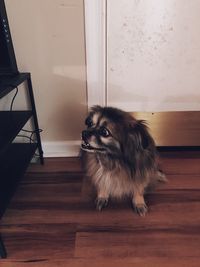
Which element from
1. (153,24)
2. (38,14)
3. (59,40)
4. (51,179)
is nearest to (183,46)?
(153,24)

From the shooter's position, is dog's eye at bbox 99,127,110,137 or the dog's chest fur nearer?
dog's eye at bbox 99,127,110,137

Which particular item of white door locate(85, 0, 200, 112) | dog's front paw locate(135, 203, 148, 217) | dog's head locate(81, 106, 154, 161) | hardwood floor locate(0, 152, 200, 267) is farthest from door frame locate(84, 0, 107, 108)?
dog's front paw locate(135, 203, 148, 217)

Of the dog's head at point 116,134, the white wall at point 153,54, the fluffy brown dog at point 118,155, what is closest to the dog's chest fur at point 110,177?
the fluffy brown dog at point 118,155

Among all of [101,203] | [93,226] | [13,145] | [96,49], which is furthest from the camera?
[13,145]

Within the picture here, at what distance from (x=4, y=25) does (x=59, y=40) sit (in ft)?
1.12

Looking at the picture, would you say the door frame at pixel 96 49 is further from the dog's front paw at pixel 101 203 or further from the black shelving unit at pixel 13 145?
the dog's front paw at pixel 101 203

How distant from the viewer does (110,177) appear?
1365 millimetres

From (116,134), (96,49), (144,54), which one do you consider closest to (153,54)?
(144,54)

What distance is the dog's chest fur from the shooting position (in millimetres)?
1330

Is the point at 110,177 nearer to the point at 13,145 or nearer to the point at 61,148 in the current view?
the point at 61,148

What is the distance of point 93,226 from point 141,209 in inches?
11.2

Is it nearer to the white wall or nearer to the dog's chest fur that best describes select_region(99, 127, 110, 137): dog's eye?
the dog's chest fur

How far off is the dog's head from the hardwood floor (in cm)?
40

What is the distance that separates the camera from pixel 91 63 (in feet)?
5.28
